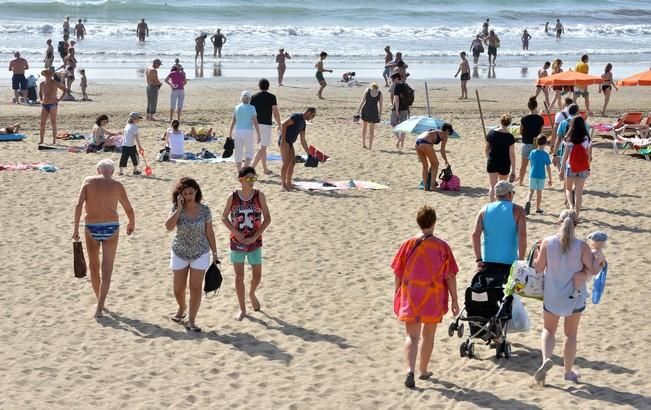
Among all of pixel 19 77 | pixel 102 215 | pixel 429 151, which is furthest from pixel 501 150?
pixel 19 77

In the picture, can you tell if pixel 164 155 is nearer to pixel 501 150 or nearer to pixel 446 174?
pixel 446 174

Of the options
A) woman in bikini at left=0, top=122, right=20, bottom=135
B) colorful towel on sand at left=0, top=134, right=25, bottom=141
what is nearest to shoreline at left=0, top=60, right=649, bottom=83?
woman in bikini at left=0, top=122, right=20, bottom=135

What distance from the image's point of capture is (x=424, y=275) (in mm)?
7492

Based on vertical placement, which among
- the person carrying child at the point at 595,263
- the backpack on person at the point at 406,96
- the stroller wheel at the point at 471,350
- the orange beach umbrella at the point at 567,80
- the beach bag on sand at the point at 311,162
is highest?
the orange beach umbrella at the point at 567,80

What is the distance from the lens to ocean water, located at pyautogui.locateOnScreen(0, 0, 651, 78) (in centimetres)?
3891

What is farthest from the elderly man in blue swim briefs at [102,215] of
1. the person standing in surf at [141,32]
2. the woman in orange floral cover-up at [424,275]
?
the person standing in surf at [141,32]

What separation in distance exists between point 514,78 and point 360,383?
2724cm

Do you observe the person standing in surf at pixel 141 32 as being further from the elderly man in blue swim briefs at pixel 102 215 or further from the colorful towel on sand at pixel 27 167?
the elderly man in blue swim briefs at pixel 102 215

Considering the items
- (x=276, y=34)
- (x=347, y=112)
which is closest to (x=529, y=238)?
(x=347, y=112)

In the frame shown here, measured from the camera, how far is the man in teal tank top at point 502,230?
8383 millimetres

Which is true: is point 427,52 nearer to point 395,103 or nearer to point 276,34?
point 276,34

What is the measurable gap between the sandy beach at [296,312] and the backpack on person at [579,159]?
2.28 feet

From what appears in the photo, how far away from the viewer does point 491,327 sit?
8.16 m

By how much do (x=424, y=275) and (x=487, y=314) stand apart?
0.99 metres
